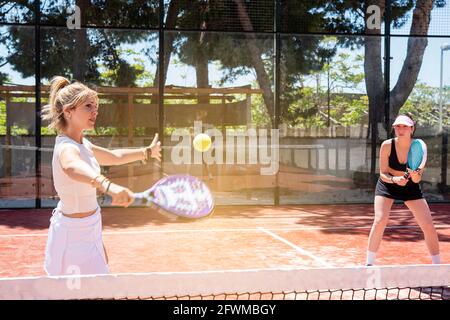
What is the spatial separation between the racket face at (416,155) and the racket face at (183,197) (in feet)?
8.12

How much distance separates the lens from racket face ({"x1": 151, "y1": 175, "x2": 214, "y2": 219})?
10.7ft

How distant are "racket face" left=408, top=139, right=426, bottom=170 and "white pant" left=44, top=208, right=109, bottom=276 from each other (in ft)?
10.2

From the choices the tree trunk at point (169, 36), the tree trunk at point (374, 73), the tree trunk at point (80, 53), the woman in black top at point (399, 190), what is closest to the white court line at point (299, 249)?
the woman in black top at point (399, 190)

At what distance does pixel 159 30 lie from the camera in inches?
451

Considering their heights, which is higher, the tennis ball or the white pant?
the tennis ball

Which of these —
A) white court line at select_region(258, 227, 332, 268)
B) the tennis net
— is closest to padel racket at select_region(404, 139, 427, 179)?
white court line at select_region(258, 227, 332, 268)

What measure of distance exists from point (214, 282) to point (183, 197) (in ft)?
1.75

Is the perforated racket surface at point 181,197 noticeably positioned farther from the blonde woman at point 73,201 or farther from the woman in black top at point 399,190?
the woman in black top at point 399,190

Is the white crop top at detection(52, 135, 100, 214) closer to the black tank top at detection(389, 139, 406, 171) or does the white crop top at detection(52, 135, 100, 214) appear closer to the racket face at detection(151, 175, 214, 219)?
the racket face at detection(151, 175, 214, 219)

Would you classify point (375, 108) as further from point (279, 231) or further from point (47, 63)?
point (47, 63)

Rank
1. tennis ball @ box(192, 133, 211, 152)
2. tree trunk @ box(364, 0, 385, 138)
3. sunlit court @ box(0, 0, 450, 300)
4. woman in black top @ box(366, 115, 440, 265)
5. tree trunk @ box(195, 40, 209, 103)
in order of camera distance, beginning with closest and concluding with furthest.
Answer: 1. woman in black top @ box(366, 115, 440, 265)
2. sunlit court @ box(0, 0, 450, 300)
3. tennis ball @ box(192, 133, 211, 152)
4. tree trunk @ box(364, 0, 385, 138)
5. tree trunk @ box(195, 40, 209, 103)

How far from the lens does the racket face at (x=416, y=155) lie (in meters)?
5.29

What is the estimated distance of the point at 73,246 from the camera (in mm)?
3271
